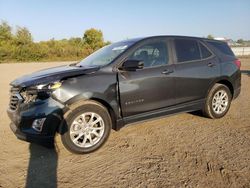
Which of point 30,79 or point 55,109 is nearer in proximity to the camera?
point 55,109

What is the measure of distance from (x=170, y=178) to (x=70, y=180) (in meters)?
1.24

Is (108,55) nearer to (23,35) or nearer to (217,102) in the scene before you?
(217,102)

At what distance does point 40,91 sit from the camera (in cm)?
352

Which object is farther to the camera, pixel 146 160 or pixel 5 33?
pixel 5 33

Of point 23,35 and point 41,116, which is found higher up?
point 23,35

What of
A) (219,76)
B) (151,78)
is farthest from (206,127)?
(151,78)

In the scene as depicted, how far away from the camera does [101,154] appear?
378cm

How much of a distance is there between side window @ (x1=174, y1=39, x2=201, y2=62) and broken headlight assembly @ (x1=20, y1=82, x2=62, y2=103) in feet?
7.82

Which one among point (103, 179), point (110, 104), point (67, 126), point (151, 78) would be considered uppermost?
point (151, 78)

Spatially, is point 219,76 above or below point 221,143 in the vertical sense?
above

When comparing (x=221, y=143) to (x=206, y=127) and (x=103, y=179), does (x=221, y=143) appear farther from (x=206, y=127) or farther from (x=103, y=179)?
(x=103, y=179)

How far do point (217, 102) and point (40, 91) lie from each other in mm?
3679

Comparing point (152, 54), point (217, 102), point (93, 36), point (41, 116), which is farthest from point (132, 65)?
point (93, 36)

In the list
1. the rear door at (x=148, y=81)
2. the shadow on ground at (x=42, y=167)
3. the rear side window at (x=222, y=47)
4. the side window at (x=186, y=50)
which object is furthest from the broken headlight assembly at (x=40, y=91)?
the rear side window at (x=222, y=47)
